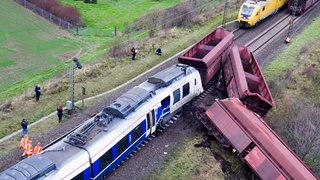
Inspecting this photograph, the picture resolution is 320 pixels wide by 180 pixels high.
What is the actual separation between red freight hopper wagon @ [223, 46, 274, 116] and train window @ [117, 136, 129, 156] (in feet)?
27.8

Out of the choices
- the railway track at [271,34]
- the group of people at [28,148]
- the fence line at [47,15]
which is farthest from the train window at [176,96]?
the fence line at [47,15]

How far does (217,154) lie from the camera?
2153 cm

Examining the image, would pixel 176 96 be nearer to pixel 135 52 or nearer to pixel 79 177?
pixel 79 177

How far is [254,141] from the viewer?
65.6 ft

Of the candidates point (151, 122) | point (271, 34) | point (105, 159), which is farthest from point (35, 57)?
point (105, 159)

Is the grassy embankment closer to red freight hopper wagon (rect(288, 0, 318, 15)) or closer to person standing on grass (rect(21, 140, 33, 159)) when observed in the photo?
person standing on grass (rect(21, 140, 33, 159))

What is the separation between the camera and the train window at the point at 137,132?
1945 cm

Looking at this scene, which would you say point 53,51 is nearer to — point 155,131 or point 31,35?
point 31,35

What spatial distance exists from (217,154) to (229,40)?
12.4 meters

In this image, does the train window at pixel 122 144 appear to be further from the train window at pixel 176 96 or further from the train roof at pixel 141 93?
the train window at pixel 176 96

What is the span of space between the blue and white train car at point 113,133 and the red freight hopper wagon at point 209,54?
1983mm

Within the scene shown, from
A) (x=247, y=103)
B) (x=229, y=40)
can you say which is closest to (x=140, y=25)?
(x=229, y=40)

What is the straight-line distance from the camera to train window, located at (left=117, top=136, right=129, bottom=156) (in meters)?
18.5

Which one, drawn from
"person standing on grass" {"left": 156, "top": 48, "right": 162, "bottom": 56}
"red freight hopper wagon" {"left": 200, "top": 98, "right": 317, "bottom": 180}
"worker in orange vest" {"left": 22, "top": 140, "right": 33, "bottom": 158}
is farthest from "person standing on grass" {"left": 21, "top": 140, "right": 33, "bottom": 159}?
Result: "person standing on grass" {"left": 156, "top": 48, "right": 162, "bottom": 56}
